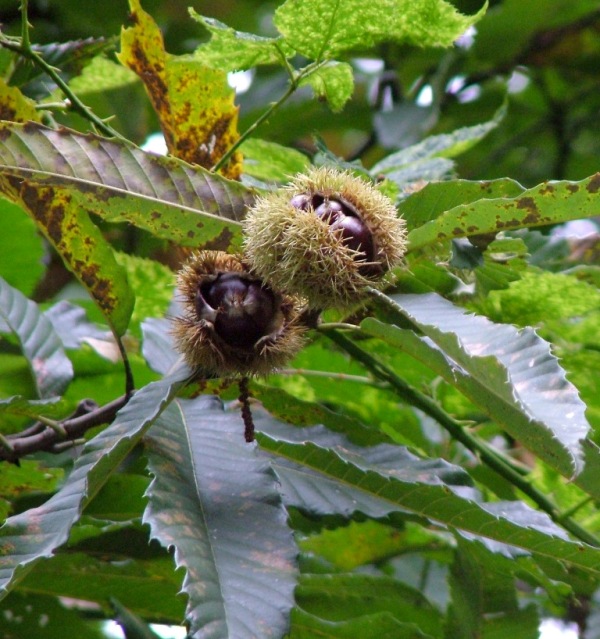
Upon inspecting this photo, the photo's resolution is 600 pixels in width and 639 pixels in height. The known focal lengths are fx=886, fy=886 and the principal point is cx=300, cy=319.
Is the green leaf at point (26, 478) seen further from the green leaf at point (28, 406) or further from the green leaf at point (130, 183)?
the green leaf at point (130, 183)

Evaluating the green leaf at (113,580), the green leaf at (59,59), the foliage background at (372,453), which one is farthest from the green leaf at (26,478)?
the green leaf at (59,59)

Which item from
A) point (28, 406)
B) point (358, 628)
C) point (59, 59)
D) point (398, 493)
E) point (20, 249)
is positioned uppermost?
point (59, 59)

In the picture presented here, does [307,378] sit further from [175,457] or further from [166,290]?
[175,457]

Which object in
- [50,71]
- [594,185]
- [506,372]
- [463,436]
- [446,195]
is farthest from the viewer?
[463,436]

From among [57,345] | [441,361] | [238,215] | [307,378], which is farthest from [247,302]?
[307,378]

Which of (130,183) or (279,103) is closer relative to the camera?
(130,183)

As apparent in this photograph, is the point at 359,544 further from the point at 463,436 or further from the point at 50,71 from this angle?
the point at 50,71

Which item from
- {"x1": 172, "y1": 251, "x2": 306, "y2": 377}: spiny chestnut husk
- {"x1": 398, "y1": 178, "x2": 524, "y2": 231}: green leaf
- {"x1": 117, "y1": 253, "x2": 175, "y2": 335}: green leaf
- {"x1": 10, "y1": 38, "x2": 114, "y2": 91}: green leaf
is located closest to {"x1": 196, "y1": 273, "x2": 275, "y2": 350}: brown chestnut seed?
{"x1": 172, "y1": 251, "x2": 306, "y2": 377}: spiny chestnut husk

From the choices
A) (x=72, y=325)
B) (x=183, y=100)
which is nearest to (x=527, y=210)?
(x=183, y=100)

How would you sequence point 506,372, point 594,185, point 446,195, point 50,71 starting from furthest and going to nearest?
point 50,71 → point 446,195 → point 594,185 → point 506,372
